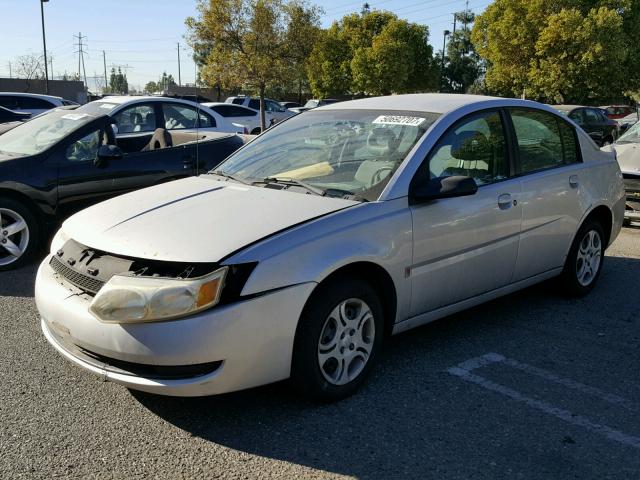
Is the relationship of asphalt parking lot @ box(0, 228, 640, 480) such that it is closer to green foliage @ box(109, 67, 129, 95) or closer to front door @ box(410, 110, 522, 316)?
front door @ box(410, 110, 522, 316)

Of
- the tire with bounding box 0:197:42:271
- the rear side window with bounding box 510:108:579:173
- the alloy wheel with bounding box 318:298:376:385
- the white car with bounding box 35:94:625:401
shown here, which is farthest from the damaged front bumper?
the tire with bounding box 0:197:42:271

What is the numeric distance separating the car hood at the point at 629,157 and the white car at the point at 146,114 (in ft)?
18.0

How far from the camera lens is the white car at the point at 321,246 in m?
3.03

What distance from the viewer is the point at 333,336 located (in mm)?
3453

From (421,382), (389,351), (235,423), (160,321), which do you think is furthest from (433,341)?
(160,321)

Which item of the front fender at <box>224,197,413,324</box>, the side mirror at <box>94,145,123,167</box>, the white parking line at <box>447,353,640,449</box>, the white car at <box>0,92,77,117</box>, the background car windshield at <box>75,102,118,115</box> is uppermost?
the white car at <box>0,92,77,117</box>

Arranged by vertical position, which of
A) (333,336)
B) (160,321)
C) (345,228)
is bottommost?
(333,336)

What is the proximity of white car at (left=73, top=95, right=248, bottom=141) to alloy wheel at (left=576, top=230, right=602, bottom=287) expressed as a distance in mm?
5082

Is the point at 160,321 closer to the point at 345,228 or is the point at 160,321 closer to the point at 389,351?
the point at 345,228

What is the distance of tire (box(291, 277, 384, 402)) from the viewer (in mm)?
3273

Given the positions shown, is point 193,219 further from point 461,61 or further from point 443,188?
point 461,61

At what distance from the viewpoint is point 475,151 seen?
4.36 metres

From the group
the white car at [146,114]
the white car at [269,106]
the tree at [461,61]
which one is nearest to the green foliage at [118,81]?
the tree at [461,61]

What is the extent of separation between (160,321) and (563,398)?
89.9 inches
